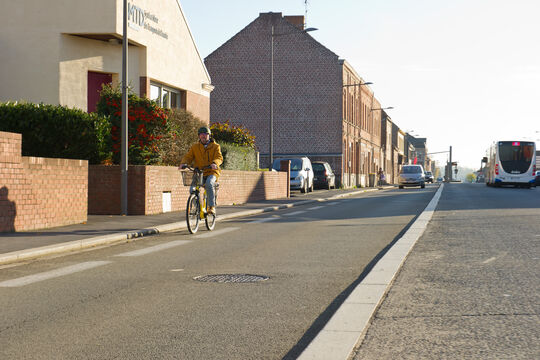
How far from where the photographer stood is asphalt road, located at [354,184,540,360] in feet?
14.5

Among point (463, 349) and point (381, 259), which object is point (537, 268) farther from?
point (463, 349)

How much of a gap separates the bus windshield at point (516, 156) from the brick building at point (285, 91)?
12.1 meters

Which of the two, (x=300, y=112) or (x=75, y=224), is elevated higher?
(x=300, y=112)

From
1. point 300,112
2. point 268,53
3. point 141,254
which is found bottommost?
point 141,254

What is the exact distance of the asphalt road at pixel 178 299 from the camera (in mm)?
4613

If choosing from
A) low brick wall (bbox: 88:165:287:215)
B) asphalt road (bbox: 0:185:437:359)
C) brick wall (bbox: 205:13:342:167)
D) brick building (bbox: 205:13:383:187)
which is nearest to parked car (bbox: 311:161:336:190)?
brick building (bbox: 205:13:383:187)

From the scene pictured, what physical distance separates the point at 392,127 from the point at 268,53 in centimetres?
5473

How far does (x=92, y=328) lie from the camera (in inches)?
201

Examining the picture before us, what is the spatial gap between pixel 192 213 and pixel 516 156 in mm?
42876

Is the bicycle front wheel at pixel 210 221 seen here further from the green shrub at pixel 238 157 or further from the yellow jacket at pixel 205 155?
the green shrub at pixel 238 157

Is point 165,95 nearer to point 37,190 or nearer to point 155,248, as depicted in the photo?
point 37,190

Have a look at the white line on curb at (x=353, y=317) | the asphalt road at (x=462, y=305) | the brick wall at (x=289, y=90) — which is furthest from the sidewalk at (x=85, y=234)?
the brick wall at (x=289, y=90)

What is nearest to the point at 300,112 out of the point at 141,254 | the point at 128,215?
the point at 128,215

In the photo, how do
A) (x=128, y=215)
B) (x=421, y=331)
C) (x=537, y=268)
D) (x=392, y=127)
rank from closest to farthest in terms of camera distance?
(x=421, y=331) < (x=537, y=268) < (x=128, y=215) < (x=392, y=127)
